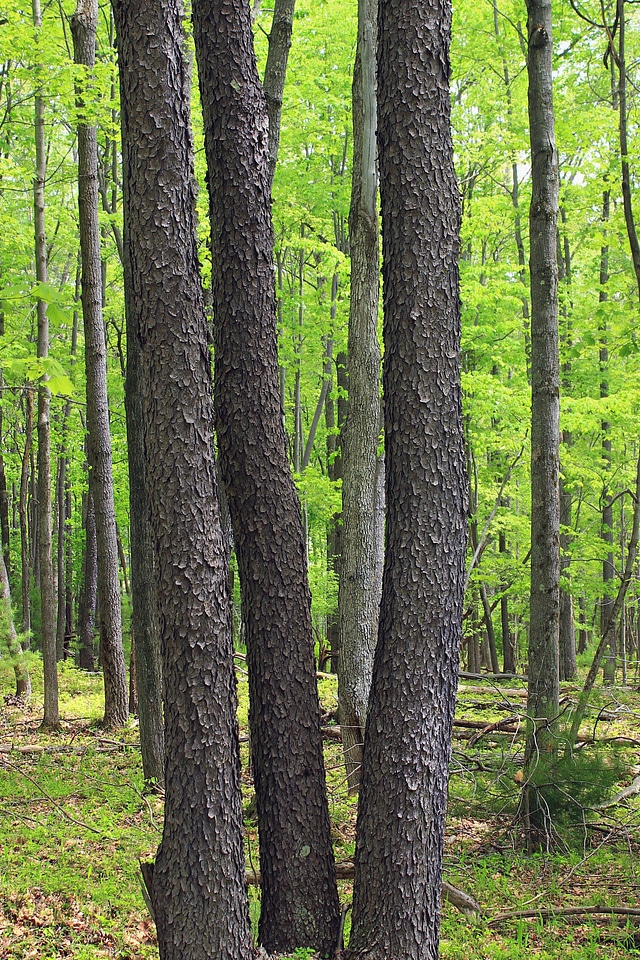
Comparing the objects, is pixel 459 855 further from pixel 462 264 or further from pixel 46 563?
pixel 462 264

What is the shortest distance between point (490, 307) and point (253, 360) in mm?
10840

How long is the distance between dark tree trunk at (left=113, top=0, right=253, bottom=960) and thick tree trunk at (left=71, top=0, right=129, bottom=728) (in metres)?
5.80

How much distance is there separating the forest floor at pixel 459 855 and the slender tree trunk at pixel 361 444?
0.93 meters

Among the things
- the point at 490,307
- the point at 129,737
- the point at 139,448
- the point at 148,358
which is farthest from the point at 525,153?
the point at 148,358

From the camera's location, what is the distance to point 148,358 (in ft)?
8.60

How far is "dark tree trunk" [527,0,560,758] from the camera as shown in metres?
5.00

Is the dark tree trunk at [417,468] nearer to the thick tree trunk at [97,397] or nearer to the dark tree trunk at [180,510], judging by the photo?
the dark tree trunk at [180,510]

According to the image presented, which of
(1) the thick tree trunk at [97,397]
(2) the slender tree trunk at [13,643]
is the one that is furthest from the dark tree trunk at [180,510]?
(2) the slender tree trunk at [13,643]

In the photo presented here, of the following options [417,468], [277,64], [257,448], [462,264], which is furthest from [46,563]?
[462,264]

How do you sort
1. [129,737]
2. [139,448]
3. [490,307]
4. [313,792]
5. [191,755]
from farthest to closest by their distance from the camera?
[490,307], [129,737], [139,448], [313,792], [191,755]

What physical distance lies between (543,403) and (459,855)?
10.3 feet

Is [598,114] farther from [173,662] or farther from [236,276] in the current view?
[173,662]

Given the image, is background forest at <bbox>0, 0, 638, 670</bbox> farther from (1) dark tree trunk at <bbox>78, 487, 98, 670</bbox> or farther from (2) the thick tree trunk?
(2) the thick tree trunk

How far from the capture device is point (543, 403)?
515 centimetres
